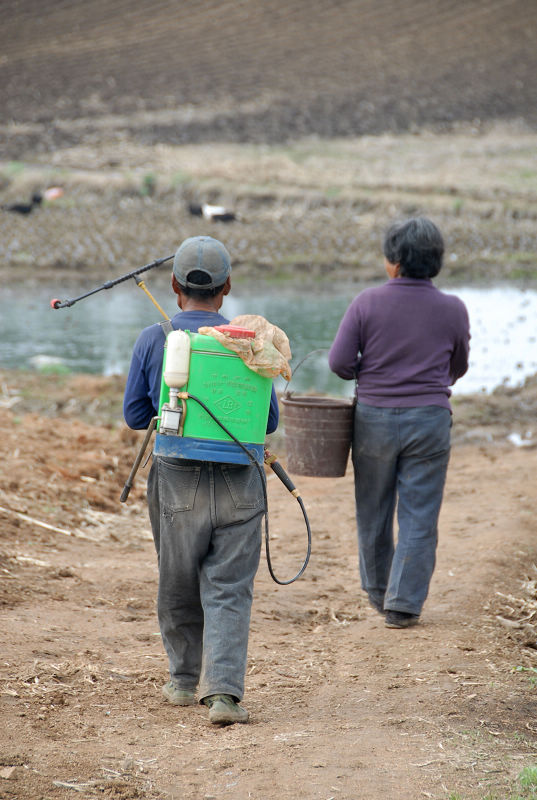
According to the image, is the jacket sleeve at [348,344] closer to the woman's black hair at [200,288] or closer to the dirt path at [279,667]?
the woman's black hair at [200,288]

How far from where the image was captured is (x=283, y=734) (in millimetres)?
3307

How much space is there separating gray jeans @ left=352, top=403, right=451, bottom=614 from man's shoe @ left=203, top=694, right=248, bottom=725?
4.38ft

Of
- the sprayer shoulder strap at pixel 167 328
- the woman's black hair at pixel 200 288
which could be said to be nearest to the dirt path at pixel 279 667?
the sprayer shoulder strap at pixel 167 328

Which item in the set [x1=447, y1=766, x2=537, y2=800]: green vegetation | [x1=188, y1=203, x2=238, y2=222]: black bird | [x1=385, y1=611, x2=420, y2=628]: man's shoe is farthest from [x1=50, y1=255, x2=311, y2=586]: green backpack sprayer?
[x1=188, y1=203, x2=238, y2=222]: black bird

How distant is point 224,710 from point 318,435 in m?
1.51

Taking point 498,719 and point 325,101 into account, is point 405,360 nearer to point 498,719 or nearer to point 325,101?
point 498,719

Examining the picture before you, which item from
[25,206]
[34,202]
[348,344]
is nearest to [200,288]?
[348,344]

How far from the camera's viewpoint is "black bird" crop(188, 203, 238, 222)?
21.4 metres

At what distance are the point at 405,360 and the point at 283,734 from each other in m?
1.77

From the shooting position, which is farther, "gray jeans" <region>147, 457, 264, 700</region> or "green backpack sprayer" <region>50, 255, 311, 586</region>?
"gray jeans" <region>147, 457, 264, 700</region>

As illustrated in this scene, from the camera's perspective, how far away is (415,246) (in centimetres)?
438

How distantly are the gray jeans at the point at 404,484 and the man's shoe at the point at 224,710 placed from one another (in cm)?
134

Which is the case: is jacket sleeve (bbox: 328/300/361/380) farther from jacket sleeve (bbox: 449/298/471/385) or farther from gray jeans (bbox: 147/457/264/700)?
gray jeans (bbox: 147/457/264/700)

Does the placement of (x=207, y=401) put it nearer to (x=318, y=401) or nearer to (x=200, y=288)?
(x=200, y=288)
